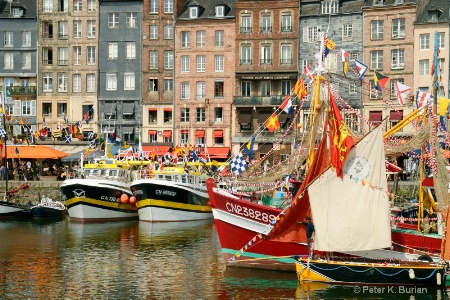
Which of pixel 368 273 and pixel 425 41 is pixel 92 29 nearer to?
pixel 425 41

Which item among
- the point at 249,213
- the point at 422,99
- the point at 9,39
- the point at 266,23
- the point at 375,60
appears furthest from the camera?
the point at 9,39

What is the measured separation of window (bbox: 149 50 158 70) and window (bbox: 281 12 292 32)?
507 inches

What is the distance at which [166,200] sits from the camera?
62.0 metres

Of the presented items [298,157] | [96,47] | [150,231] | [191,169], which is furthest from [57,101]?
[298,157]

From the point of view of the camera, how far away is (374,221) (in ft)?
118

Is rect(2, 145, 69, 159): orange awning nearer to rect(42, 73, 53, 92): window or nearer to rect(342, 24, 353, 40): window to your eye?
rect(42, 73, 53, 92): window

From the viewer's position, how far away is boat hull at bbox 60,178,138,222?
62.5 m

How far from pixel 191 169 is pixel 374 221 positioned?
3142 cm

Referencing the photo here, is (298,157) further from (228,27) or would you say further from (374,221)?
(228,27)

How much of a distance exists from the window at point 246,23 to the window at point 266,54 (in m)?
2.22

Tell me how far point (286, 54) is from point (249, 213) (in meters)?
50.2

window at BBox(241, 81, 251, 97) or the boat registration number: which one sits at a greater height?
window at BBox(241, 81, 251, 97)

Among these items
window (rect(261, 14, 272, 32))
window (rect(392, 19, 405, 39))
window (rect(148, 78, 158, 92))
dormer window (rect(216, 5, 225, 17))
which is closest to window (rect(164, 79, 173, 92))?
window (rect(148, 78, 158, 92))

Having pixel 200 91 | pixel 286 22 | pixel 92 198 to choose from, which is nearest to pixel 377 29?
pixel 286 22
